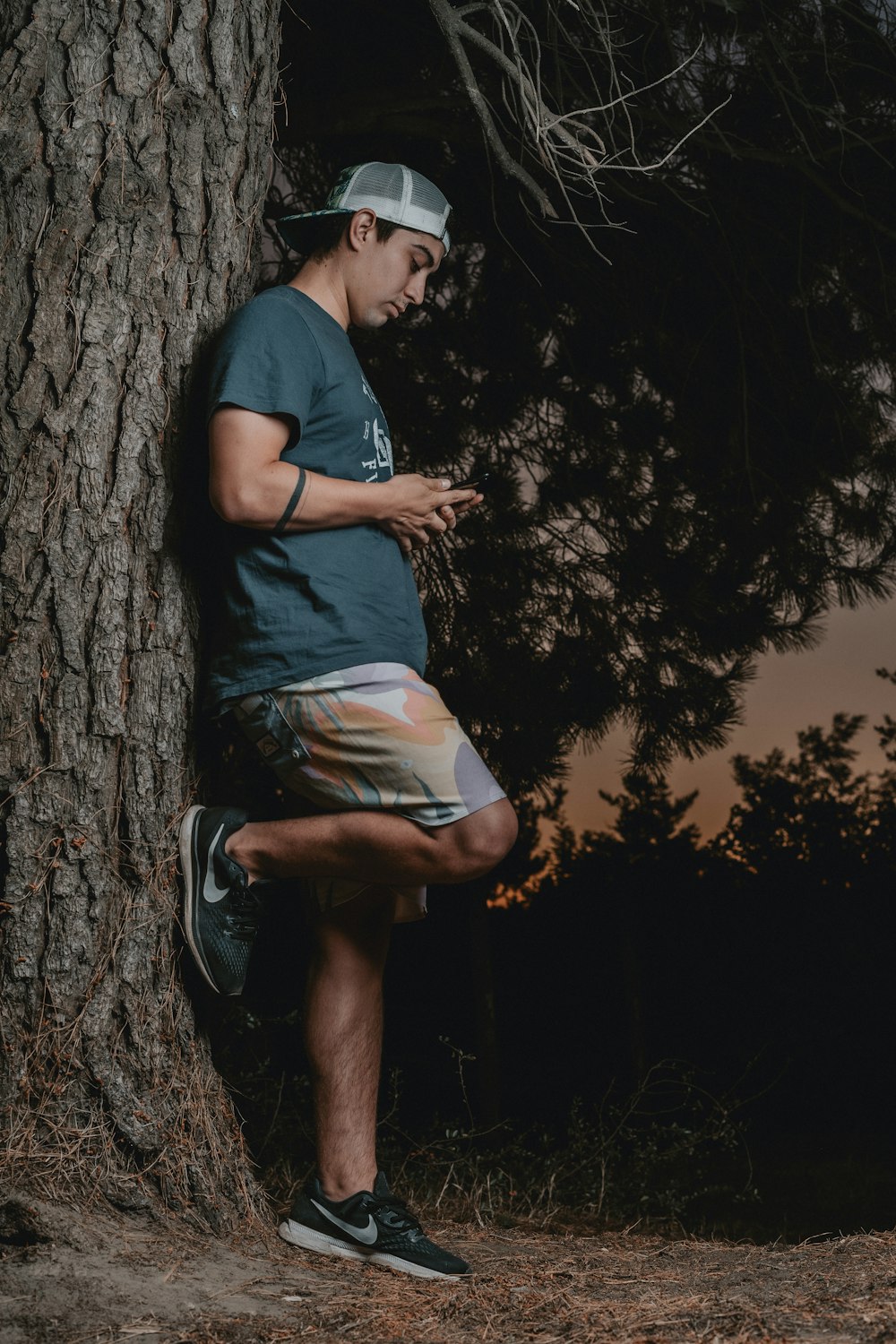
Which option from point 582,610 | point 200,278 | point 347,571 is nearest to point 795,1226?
point 582,610

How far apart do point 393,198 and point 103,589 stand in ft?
3.24

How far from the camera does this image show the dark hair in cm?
245

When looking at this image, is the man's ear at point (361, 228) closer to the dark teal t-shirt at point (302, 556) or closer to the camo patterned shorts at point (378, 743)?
the dark teal t-shirt at point (302, 556)

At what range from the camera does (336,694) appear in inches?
86.7

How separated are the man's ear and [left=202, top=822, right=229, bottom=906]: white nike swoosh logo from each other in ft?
4.01

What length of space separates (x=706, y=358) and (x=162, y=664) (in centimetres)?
293

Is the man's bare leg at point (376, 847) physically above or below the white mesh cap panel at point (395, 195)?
below

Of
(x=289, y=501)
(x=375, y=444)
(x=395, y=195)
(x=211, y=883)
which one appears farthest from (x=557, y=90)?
(x=211, y=883)

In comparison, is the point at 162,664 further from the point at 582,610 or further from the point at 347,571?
the point at 582,610

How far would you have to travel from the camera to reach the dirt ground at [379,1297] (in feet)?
5.87

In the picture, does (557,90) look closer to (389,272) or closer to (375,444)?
(389,272)

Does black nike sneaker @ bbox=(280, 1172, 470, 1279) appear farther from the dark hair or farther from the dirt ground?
the dark hair

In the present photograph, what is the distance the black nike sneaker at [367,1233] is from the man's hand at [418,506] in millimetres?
1285

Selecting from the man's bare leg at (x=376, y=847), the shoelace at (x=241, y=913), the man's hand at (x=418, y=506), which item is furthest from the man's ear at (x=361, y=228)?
the shoelace at (x=241, y=913)
